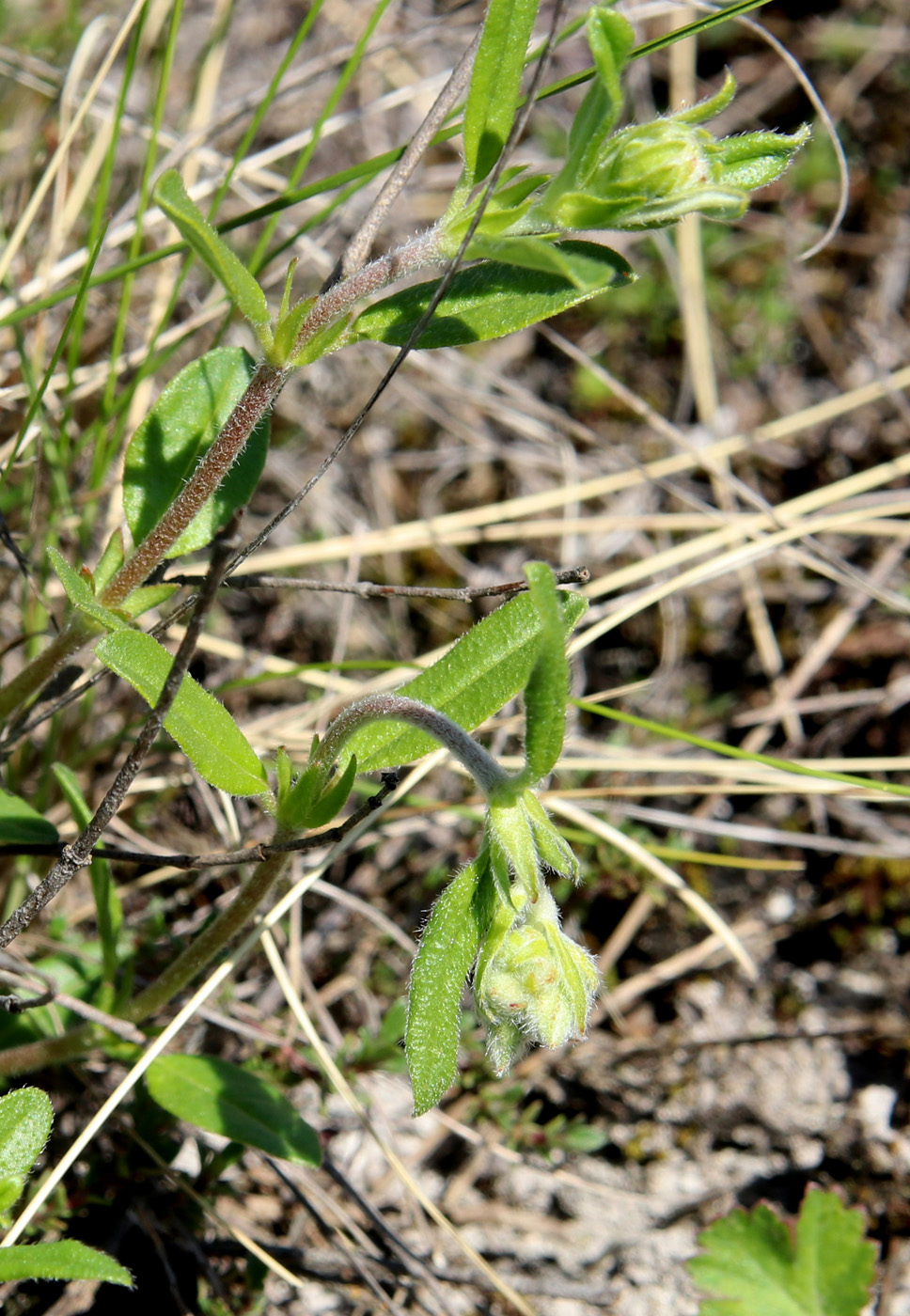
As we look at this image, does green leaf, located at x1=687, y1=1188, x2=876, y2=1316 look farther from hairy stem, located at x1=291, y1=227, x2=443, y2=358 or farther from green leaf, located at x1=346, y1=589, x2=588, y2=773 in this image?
hairy stem, located at x1=291, y1=227, x2=443, y2=358

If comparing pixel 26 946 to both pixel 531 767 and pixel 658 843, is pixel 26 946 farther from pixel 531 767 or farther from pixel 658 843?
pixel 658 843

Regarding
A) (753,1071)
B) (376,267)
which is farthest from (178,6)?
(753,1071)

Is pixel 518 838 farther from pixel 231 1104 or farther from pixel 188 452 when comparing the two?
pixel 188 452

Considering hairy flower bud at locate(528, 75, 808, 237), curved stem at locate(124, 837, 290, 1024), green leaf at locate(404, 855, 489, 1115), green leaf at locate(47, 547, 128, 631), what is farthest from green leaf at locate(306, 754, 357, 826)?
hairy flower bud at locate(528, 75, 808, 237)

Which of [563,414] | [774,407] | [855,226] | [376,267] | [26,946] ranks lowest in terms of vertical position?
[26,946]

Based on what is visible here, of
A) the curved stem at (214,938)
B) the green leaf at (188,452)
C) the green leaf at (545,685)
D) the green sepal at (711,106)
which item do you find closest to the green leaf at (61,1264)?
the curved stem at (214,938)

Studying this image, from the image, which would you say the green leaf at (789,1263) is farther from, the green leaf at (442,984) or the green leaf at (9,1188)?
the green leaf at (9,1188)

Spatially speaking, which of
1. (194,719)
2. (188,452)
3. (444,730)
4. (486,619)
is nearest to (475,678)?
(486,619)
